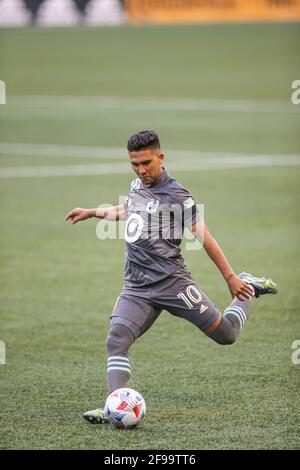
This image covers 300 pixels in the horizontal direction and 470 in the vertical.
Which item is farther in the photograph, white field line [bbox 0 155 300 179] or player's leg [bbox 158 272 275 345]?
white field line [bbox 0 155 300 179]

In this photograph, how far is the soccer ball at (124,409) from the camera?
7.99m

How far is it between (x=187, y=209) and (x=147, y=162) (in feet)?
1.41

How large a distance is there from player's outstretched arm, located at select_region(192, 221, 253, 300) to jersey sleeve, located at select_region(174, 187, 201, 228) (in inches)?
1.8

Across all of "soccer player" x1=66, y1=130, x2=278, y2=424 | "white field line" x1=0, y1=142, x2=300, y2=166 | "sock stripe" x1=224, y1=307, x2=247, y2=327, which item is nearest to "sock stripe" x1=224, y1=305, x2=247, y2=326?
"sock stripe" x1=224, y1=307, x2=247, y2=327

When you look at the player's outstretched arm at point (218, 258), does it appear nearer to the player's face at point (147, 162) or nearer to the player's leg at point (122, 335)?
the player's face at point (147, 162)

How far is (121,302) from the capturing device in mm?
8484

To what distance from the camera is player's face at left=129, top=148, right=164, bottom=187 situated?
8367mm

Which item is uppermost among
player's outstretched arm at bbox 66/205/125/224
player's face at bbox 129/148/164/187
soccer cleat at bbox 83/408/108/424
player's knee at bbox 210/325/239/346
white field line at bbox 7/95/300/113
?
white field line at bbox 7/95/300/113

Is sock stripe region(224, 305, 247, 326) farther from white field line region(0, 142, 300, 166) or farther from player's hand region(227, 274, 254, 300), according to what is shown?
Result: white field line region(0, 142, 300, 166)

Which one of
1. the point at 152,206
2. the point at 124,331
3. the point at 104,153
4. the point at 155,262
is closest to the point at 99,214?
the point at 152,206

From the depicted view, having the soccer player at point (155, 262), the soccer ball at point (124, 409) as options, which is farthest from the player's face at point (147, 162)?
the soccer ball at point (124, 409)

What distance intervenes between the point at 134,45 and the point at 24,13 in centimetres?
638

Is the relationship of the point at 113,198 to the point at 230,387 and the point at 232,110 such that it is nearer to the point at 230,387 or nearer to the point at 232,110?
the point at 230,387

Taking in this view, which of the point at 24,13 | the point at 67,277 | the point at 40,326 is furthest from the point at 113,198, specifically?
the point at 24,13
